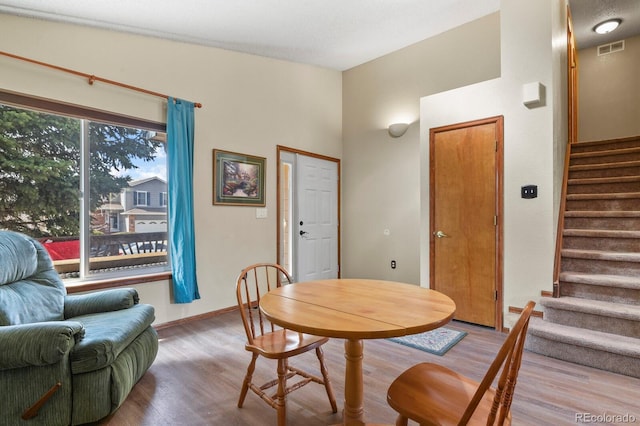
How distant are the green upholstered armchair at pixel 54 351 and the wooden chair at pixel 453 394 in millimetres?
1570

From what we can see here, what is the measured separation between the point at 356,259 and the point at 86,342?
3740 mm

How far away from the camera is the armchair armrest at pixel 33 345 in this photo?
156 centimetres

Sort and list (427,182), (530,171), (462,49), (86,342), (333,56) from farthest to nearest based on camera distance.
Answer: (333,56) → (462,49) → (427,182) → (530,171) → (86,342)

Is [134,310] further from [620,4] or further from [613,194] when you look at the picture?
[620,4]

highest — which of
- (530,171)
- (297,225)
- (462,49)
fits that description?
(462,49)

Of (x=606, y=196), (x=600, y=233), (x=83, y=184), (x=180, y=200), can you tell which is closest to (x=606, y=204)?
(x=606, y=196)

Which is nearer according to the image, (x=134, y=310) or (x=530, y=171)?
(x=134, y=310)

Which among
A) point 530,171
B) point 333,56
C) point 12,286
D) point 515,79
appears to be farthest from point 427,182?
point 12,286

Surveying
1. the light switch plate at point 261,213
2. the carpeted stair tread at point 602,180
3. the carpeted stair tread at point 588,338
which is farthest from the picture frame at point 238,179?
the carpeted stair tread at point 602,180

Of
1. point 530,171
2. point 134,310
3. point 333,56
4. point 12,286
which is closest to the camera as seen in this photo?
point 12,286

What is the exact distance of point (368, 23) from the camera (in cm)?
360

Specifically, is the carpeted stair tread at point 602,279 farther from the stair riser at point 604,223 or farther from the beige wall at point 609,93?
the beige wall at point 609,93

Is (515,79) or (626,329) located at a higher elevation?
(515,79)

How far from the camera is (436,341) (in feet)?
9.35
